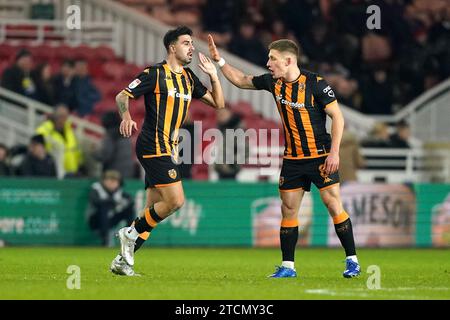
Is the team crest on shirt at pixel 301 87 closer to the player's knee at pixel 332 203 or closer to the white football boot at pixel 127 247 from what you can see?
the player's knee at pixel 332 203

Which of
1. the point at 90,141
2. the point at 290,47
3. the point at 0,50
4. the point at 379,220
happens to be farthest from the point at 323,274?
the point at 0,50

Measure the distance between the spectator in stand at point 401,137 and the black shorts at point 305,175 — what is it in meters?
10.3

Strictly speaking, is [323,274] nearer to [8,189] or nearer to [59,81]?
[8,189]

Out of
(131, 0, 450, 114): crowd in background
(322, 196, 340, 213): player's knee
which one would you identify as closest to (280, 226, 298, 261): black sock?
(322, 196, 340, 213): player's knee

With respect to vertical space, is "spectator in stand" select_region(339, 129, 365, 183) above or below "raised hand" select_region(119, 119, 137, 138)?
below

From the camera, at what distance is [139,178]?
66.3 feet

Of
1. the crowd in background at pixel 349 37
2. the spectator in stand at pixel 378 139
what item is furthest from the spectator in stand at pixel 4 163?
the spectator in stand at pixel 378 139

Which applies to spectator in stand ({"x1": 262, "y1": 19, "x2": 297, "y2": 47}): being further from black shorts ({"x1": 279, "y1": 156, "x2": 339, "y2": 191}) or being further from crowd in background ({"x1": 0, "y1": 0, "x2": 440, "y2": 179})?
black shorts ({"x1": 279, "y1": 156, "x2": 339, "y2": 191})

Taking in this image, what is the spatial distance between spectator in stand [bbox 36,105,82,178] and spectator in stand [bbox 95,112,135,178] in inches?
25.4

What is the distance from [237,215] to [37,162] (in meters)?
3.16

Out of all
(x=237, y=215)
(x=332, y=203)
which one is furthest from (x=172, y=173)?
(x=237, y=215)

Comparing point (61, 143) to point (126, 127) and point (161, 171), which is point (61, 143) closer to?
point (161, 171)

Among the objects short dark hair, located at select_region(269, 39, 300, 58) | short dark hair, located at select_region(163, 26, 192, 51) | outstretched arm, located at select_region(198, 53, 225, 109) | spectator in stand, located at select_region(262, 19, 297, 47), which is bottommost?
outstretched arm, located at select_region(198, 53, 225, 109)

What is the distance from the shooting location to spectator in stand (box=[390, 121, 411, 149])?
21875mm
